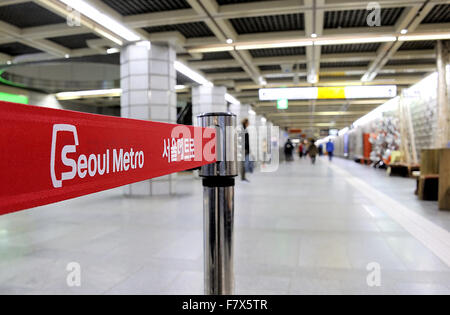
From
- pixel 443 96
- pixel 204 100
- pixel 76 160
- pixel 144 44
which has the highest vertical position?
pixel 144 44

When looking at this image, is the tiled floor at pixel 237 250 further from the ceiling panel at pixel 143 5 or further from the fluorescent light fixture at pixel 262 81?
the fluorescent light fixture at pixel 262 81

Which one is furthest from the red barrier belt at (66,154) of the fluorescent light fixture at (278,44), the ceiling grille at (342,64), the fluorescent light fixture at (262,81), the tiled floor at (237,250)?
the fluorescent light fixture at (262,81)

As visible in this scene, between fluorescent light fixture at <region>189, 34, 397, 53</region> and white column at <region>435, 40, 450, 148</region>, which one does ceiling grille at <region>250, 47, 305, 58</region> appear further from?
white column at <region>435, 40, 450, 148</region>

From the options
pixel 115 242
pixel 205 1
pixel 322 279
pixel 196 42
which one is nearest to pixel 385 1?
pixel 205 1

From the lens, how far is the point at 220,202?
3.56ft

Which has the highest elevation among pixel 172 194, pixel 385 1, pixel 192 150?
pixel 385 1

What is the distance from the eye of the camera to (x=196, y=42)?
9.20 m

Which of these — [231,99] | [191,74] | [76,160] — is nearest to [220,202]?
[76,160]

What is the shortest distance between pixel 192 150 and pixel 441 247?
13.4 ft

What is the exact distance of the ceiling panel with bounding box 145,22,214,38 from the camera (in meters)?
8.32

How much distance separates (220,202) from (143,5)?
691 cm

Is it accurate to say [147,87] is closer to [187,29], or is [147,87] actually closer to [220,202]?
[187,29]

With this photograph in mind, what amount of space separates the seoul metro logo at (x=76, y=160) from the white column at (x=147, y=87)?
8433 millimetres
